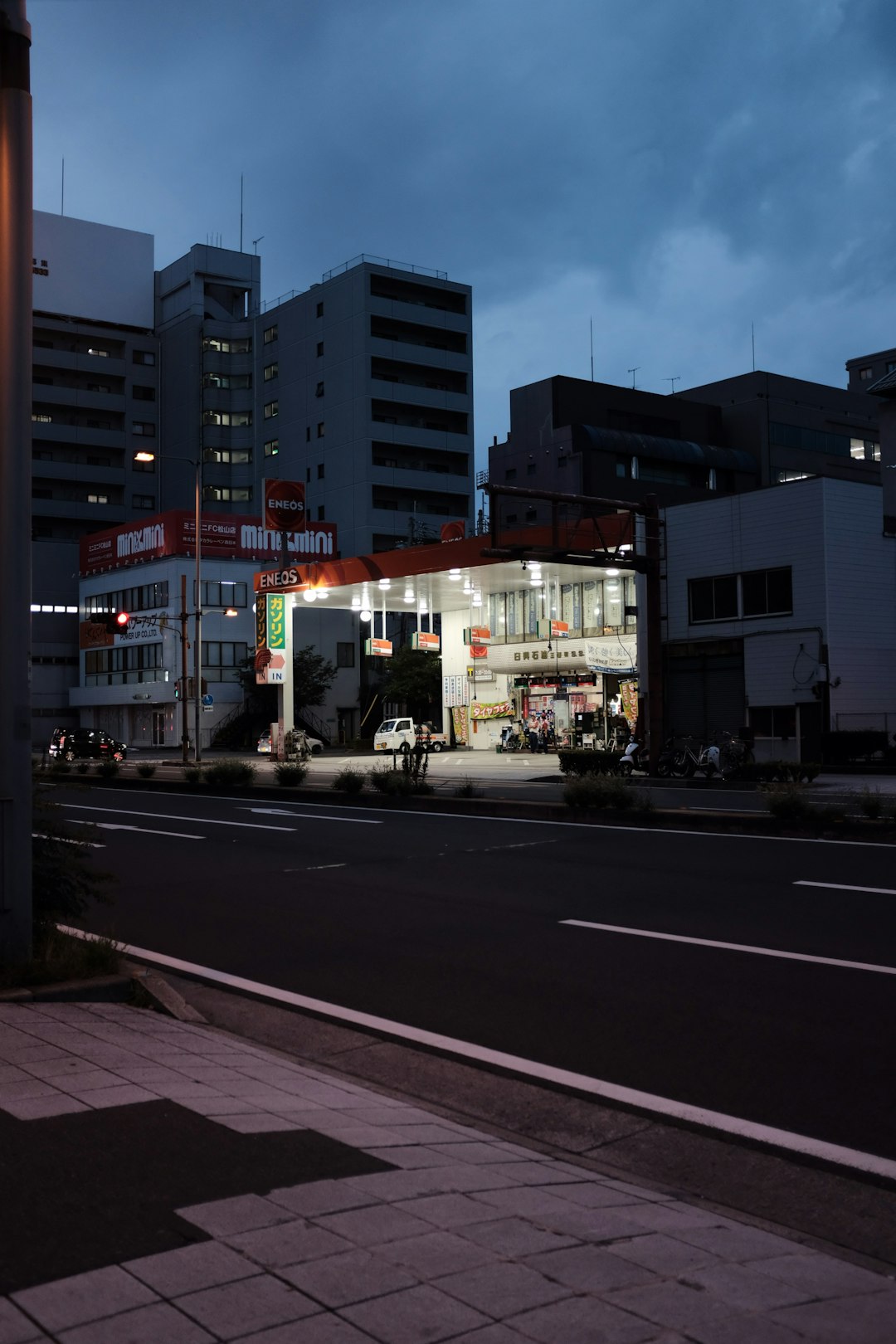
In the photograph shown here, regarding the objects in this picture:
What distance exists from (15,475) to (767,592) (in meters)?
32.3

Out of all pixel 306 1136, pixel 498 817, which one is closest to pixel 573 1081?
pixel 306 1136

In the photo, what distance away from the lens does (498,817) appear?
20.3m

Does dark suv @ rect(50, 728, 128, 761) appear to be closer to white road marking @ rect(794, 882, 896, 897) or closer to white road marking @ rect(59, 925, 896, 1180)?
white road marking @ rect(794, 882, 896, 897)

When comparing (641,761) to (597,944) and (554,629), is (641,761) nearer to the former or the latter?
(554,629)

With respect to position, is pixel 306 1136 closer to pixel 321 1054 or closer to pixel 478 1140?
pixel 478 1140

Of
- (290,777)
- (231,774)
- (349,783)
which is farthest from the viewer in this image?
(231,774)

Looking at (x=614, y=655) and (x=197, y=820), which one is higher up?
(x=614, y=655)

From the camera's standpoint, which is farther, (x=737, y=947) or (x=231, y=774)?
(x=231, y=774)

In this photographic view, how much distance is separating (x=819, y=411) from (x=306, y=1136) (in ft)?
345

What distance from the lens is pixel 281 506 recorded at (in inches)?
1654

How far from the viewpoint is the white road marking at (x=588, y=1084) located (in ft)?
16.0

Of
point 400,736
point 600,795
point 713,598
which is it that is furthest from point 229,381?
point 600,795

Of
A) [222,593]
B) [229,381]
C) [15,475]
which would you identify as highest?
[229,381]

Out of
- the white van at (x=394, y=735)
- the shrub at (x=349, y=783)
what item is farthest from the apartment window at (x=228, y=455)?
the shrub at (x=349, y=783)
